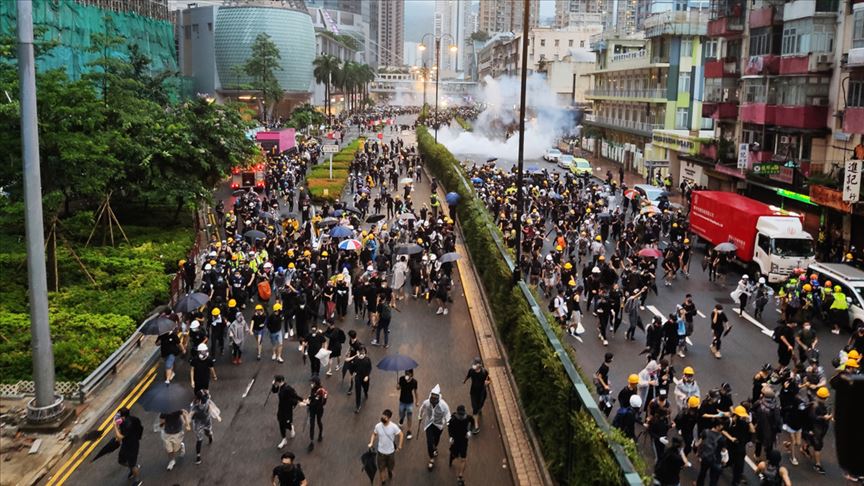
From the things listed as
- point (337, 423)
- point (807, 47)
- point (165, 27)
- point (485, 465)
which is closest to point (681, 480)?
point (485, 465)

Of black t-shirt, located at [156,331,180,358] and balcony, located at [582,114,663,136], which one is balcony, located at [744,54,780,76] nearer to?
balcony, located at [582,114,663,136]

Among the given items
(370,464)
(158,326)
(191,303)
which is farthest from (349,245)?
(370,464)

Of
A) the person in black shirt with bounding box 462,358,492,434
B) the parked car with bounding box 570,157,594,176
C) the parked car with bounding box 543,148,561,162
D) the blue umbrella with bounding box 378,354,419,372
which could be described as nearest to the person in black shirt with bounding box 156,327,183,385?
the blue umbrella with bounding box 378,354,419,372

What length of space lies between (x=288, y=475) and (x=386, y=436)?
1.68 m

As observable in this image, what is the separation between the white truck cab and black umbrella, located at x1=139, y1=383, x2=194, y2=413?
1867cm

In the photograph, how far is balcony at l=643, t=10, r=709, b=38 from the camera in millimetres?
54375

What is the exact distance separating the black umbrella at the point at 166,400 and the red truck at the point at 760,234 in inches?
735

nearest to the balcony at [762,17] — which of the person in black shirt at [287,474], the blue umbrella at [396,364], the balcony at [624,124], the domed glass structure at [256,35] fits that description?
the balcony at [624,124]

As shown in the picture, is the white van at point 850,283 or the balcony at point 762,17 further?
the balcony at point 762,17

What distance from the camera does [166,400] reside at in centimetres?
1124

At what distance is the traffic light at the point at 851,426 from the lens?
311cm

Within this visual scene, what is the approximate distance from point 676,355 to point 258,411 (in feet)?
30.6

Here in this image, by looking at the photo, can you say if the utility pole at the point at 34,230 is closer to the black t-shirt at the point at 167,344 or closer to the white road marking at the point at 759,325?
the black t-shirt at the point at 167,344

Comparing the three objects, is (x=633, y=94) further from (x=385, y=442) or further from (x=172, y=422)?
(x=172, y=422)
